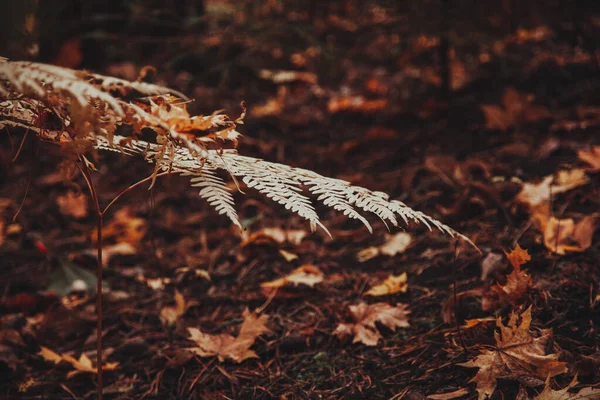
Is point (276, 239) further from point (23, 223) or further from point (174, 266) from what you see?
point (23, 223)

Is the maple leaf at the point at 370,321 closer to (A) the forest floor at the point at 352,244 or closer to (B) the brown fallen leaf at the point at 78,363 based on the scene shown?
(A) the forest floor at the point at 352,244

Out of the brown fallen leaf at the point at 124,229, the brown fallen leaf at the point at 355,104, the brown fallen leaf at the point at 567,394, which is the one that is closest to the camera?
the brown fallen leaf at the point at 567,394

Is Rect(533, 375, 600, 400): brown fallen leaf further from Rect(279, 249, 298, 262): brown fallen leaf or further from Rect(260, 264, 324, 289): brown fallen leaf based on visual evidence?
Rect(279, 249, 298, 262): brown fallen leaf

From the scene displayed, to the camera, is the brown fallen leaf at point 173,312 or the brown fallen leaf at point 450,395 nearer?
the brown fallen leaf at point 450,395

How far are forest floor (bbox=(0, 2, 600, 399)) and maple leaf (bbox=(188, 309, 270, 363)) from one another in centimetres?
1

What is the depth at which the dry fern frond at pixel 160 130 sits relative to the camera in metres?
0.92

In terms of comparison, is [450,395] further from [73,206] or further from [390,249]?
[73,206]

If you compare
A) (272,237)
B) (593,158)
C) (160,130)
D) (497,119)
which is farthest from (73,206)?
(593,158)

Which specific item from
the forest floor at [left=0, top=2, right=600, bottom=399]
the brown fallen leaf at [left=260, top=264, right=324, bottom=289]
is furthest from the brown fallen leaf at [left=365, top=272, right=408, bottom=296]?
the brown fallen leaf at [left=260, top=264, right=324, bottom=289]

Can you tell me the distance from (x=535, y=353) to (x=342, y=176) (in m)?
1.65

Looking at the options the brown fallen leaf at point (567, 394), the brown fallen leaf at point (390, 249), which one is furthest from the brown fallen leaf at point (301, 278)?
the brown fallen leaf at point (567, 394)

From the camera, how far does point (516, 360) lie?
1.28m

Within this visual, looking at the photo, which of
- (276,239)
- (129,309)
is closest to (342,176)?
(276,239)

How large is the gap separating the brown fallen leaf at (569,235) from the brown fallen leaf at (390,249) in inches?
20.7
